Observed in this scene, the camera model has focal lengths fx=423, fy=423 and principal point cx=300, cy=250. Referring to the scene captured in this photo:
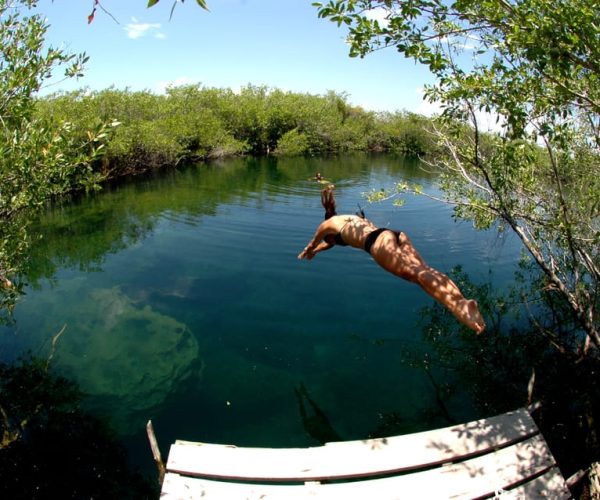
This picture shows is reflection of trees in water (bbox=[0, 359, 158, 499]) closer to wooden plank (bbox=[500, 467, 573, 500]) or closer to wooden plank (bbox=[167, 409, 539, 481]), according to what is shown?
wooden plank (bbox=[167, 409, 539, 481])

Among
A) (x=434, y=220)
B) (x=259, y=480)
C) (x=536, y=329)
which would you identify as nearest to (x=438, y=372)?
(x=536, y=329)

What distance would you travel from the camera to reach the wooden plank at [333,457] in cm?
→ 531

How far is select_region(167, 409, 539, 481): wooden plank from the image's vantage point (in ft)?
17.4

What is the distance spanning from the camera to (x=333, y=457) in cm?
549

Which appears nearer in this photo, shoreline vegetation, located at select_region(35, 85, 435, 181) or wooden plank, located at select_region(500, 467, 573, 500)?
wooden plank, located at select_region(500, 467, 573, 500)

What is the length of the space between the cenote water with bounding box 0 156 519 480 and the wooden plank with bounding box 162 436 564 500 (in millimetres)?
2532

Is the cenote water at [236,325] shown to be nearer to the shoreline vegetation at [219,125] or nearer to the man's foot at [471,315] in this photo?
the man's foot at [471,315]

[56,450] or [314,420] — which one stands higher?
[314,420]

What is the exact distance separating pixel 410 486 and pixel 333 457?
39.4 inches

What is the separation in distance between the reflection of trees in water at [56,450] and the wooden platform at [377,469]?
2.09 meters

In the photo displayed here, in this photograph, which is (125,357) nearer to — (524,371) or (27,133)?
(27,133)

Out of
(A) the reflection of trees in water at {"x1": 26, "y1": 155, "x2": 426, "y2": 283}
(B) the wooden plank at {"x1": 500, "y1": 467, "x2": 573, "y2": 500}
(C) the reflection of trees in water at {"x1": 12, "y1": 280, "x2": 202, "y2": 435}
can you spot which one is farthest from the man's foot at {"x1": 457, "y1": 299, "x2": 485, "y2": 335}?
(A) the reflection of trees in water at {"x1": 26, "y1": 155, "x2": 426, "y2": 283}

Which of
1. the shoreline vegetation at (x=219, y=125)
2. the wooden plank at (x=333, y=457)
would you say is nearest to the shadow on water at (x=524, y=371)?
the wooden plank at (x=333, y=457)

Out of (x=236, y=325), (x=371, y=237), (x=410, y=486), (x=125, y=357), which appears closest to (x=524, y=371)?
Result: (x=410, y=486)
